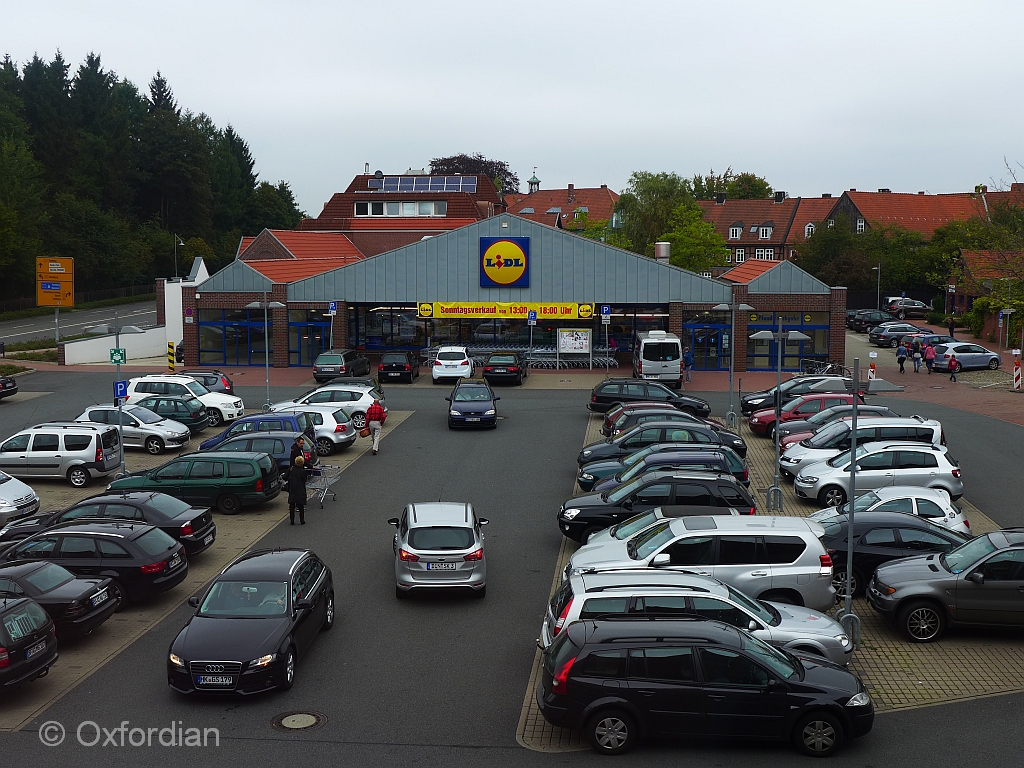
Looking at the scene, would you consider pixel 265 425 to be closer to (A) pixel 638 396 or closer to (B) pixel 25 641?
(A) pixel 638 396

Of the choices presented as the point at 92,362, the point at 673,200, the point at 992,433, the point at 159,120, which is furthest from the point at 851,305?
the point at 159,120

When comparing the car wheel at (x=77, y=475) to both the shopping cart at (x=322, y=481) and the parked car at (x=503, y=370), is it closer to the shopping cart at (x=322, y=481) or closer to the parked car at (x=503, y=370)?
the shopping cart at (x=322, y=481)

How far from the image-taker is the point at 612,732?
9977mm

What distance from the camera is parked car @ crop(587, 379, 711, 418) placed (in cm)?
3103

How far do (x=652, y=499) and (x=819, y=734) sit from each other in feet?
A: 25.4

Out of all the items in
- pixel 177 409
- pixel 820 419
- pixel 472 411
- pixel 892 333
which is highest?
pixel 892 333

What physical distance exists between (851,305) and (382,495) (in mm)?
61631

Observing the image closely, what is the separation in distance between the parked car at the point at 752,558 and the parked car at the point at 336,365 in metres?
26.4

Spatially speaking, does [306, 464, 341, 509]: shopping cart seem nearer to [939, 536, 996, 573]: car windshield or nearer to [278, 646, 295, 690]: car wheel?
[278, 646, 295, 690]: car wheel

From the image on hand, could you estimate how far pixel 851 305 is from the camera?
7600 cm

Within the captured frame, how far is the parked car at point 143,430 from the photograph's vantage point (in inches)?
1075

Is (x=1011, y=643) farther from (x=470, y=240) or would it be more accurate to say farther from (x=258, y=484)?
(x=470, y=240)

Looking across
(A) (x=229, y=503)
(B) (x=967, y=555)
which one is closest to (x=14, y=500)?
(A) (x=229, y=503)

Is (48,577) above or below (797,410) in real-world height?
below
